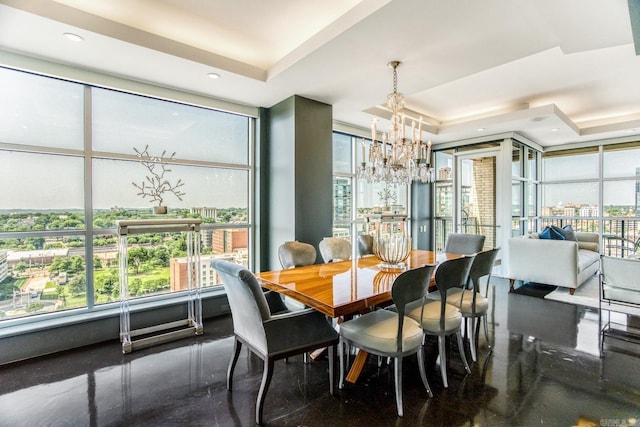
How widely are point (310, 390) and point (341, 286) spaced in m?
0.78

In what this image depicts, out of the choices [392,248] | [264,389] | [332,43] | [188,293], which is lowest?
[264,389]

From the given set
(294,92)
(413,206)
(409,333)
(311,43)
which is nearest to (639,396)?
(409,333)

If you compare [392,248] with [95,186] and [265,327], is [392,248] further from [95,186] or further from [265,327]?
[95,186]

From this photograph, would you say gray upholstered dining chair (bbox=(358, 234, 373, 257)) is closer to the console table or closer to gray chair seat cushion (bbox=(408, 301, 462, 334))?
gray chair seat cushion (bbox=(408, 301, 462, 334))

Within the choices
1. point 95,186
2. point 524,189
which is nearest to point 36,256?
point 95,186

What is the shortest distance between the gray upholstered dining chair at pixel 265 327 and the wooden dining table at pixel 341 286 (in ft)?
0.52

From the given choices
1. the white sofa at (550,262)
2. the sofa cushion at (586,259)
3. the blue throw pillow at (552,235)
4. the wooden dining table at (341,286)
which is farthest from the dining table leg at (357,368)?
the blue throw pillow at (552,235)

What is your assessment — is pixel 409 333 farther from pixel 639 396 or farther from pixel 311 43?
pixel 311 43

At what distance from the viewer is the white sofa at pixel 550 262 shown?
4504 millimetres

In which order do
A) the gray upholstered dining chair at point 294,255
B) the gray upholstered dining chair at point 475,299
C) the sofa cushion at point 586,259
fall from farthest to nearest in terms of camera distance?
the sofa cushion at point 586,259
the gray upholstered dining chair at point 294,255
the gray upholstered dining chair at point 475,299

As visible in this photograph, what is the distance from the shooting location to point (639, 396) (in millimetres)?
2162

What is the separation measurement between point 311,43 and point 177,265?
287cm

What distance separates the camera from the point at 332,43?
100 inches

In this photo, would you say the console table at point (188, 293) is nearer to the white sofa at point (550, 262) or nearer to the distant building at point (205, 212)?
the distant building at point (205, 212)
